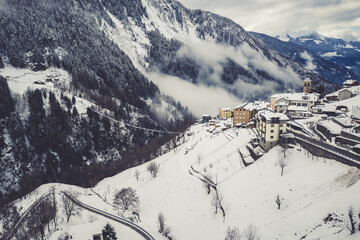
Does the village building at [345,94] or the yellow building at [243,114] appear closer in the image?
the yellow building at [243,114]

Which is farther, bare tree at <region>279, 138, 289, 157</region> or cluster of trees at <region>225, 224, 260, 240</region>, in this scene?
bare tree at <region>279, 138, 289, 157</region>

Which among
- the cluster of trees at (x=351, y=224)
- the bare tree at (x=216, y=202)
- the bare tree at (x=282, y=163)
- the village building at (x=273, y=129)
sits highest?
the village building at (x=273, y=129)

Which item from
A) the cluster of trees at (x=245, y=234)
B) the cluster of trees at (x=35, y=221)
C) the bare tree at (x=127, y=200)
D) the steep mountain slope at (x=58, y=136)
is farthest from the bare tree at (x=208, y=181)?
the steep mountain slope at (x=58, y=136)

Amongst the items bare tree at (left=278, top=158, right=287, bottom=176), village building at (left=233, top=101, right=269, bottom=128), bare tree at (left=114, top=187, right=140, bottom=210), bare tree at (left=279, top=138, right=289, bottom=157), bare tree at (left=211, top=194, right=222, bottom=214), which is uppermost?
village building at (left=233, top=101, right=269, bottom=128)

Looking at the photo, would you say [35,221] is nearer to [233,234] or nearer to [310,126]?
[233,234]

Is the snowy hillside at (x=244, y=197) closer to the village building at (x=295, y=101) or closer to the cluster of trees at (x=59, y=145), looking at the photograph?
the village building at (x=295, y=101)

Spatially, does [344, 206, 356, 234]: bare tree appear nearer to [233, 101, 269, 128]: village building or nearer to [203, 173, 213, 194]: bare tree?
[203, 173, 213, 194]: bare tree

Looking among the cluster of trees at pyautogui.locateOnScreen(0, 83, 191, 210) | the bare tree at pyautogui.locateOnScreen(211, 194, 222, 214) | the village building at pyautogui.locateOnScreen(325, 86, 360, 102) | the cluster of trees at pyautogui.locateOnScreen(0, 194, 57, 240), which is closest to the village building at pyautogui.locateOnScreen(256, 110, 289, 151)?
the bare tree at pyautogui.locateOnScreen(211, 194, 222, 214)

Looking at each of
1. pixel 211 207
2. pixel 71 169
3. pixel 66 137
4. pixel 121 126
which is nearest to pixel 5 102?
pixel 66 137
